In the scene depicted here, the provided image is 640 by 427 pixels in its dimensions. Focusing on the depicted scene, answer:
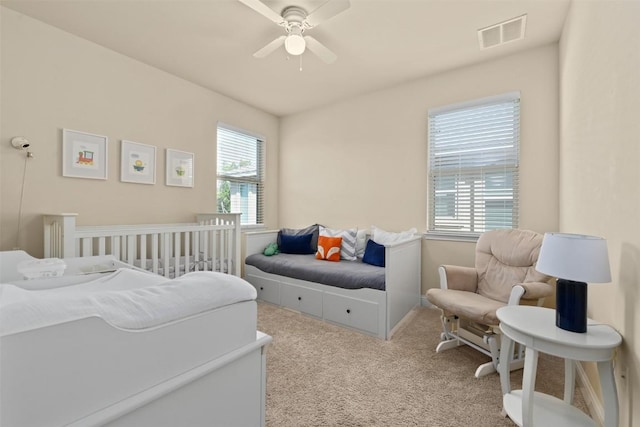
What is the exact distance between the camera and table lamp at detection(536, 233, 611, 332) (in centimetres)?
120

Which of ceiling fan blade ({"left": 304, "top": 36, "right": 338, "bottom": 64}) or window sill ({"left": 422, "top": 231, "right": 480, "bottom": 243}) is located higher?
ceiling fan blade ({"left": 304, "top": 36, "right": 338, "bottom": 64})

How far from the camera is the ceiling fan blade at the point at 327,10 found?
1.84m

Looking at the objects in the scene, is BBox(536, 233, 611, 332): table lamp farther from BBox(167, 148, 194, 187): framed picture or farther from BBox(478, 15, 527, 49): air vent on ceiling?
BBox(167, 148, 194, 187): framed picture

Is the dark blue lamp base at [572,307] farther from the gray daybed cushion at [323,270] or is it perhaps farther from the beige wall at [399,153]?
the beige wall at [399,153]

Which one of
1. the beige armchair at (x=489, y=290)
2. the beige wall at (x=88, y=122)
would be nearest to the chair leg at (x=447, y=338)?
the beige armchair at (x=489, y=290)

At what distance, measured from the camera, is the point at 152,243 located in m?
2.51

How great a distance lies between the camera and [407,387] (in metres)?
1.77

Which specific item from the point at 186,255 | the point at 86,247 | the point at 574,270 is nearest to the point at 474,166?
the point at 574,270

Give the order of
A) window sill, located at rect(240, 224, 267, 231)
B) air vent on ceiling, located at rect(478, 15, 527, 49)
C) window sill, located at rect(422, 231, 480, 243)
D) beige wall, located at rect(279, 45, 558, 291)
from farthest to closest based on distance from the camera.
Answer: window sill, located at rect(240, 224, 267, 231) < window sill, located at rect(422, 231, 480, 243) < beige wall, located at rect(279, 45, 558, 291) < air vent on ceiling, located at rect(478, 15, 527, 49)

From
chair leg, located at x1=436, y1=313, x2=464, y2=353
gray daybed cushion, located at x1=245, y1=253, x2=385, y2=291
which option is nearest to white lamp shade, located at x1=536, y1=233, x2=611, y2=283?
chair leg, located at x1=436, y1=313, x2=464, y2=353

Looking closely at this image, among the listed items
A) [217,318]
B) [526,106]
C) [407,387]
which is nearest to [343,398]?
[407,387]

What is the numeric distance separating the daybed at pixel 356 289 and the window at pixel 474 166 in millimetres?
492

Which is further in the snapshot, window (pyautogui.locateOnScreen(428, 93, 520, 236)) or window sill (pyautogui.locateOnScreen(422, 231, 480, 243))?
window sill (pyautogui.locateOnScreen(422, 231, 480, 243))

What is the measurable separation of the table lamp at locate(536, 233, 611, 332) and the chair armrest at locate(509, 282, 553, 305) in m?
0.57
